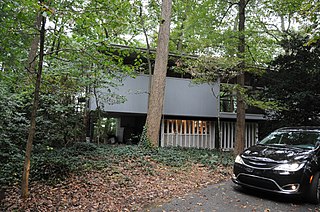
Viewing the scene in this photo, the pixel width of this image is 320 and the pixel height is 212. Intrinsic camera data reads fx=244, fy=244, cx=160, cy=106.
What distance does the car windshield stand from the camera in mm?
5992

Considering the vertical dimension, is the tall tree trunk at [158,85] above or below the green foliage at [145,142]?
above

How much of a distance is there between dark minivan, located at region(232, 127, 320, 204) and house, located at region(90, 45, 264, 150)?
274 inches

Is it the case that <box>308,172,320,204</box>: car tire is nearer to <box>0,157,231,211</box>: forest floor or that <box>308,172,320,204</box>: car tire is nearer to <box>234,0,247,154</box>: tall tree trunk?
<box>0,157,231,211</box>: forest floor

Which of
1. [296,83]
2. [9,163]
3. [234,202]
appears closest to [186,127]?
[296,83]

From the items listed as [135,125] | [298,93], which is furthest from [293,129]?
[135,125]

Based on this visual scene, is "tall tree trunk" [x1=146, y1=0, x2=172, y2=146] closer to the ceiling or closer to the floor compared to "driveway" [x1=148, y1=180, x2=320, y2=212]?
closer to the ceiling

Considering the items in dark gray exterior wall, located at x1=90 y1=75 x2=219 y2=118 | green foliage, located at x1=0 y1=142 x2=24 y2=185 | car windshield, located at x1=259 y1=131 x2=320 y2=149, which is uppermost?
dark gray exterior wall, located at x1=90 y1=75 x2=219 y2=118

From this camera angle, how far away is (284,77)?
11.5m

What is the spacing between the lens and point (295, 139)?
6.34 meters

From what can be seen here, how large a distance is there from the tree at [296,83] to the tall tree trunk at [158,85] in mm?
5629

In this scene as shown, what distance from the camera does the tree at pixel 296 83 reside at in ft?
34.8

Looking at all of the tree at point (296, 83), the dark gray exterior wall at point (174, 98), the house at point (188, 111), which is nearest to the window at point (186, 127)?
the house at point (188, 111)

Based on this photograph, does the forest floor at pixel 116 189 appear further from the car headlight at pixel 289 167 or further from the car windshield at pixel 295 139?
the car headlight at pixel 289 167

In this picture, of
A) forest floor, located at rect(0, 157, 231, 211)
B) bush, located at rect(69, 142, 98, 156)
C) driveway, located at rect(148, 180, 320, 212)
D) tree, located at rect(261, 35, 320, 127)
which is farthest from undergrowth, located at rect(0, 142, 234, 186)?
tree, located at rect(261, 35, 320, 127)
